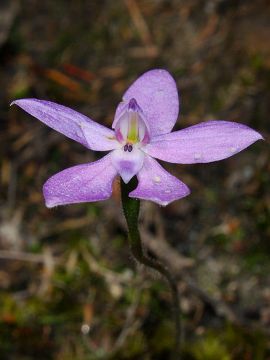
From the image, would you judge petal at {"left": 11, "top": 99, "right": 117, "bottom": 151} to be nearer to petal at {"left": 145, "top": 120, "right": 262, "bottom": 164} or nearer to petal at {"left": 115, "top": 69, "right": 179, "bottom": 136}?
petal at {"left": 115, "top": 69, "right": 179, "bottom": 136}

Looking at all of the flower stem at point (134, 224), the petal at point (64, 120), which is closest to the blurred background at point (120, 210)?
the flower stem at point (134, 224)

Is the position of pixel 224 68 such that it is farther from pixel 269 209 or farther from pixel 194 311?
pixel 194 311

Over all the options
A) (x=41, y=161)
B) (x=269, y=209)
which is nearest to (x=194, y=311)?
(x=269, y=209)

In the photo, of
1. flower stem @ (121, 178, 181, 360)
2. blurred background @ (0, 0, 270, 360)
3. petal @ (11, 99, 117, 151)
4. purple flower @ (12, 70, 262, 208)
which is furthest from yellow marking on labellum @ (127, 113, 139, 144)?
blurred background @ (0, 0, 270, 360)

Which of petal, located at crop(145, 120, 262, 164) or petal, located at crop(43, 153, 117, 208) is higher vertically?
petal, located at crop(145, 120, 262, 164)

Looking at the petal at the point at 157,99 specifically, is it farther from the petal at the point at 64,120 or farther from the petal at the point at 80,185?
the petal at the point at 80,185

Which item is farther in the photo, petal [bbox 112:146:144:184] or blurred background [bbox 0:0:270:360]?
blurred background [bbox 0:0:270:360]

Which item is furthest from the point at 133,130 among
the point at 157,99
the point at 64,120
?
the point at 64,120

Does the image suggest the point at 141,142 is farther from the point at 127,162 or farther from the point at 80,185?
the point at 80,185
